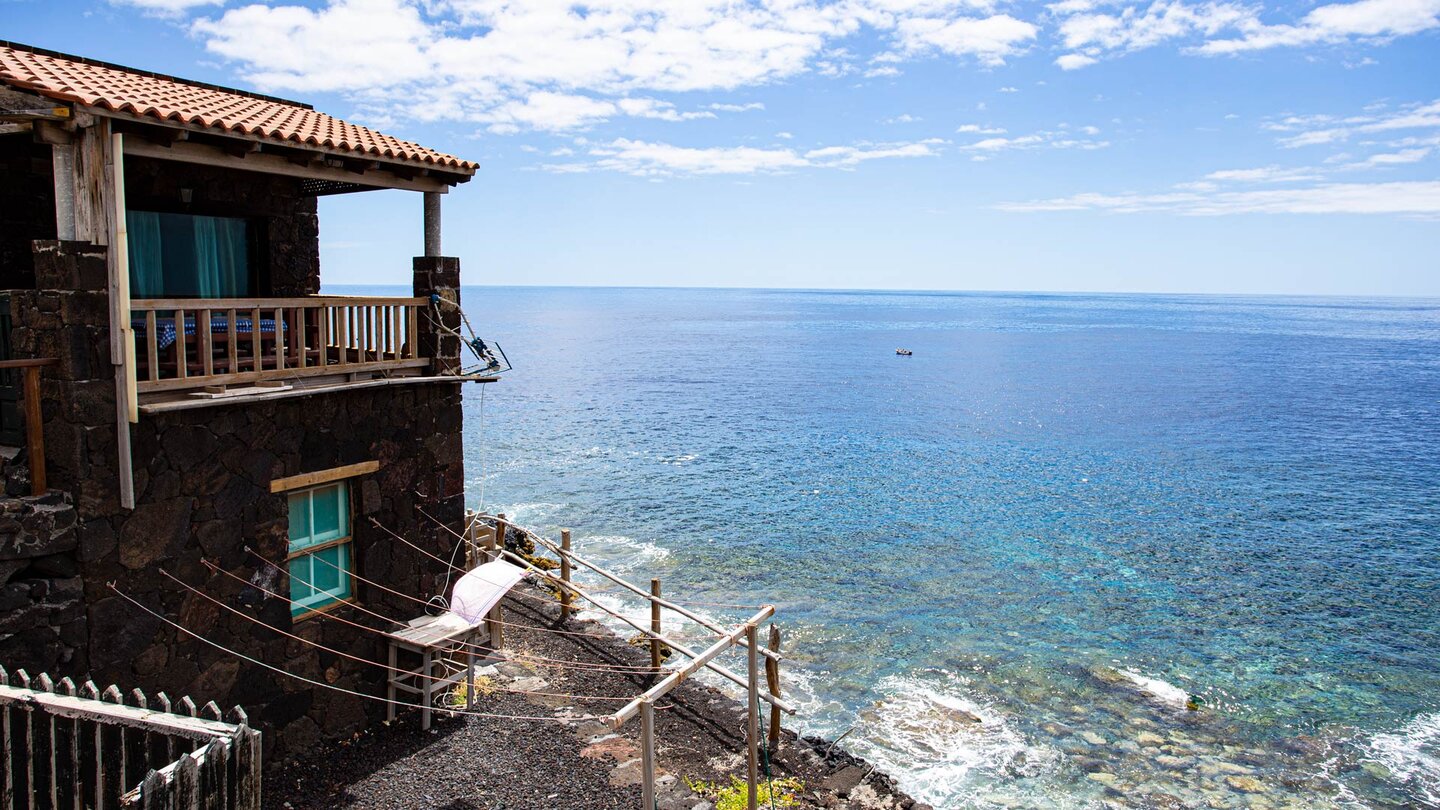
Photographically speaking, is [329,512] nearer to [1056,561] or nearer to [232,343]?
[232,343]

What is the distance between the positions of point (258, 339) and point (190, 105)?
113 inches

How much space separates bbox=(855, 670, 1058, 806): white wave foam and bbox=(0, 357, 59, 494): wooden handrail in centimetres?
1329

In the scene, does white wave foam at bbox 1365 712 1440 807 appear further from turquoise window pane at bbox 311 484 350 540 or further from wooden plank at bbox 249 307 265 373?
wooden plank at bbox 249 307 265 373

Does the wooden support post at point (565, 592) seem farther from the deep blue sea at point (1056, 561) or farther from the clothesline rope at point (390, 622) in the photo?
the deep blue sea at point (1056, 561)

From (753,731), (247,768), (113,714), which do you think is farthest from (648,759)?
(113,714)

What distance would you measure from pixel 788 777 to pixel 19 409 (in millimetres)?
11139

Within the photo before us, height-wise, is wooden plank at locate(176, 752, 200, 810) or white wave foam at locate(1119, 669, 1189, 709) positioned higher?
wooden plank at locate(176, 752, 200, 810)

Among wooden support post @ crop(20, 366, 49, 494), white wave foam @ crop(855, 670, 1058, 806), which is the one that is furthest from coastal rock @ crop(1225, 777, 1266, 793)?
wooden support post @ crop(20, 366, 49, 494)

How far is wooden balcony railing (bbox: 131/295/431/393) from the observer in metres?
10.2

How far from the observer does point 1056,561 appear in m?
29.0

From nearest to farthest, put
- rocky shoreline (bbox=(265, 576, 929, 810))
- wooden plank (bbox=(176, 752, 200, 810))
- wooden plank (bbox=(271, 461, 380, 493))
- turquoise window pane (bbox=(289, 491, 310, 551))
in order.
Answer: wooden plank (bbox=(176, 752, 200, 810)) < wooden plank (bbox=(271, 461, 380, 493)) < rocky shoreline (bbox=(265, 576, 929, 810)) < turquoise window pane (bbox=(289, 491, 310, 551))

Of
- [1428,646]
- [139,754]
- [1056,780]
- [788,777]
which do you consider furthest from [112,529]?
[1428,646]

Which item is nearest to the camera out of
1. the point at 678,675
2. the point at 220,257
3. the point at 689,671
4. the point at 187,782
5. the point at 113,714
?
the point at 187,782

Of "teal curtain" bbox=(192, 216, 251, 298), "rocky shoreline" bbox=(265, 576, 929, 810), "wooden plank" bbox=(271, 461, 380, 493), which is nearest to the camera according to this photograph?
"wooden plank" bbox=(271, 461, 380, 493)
